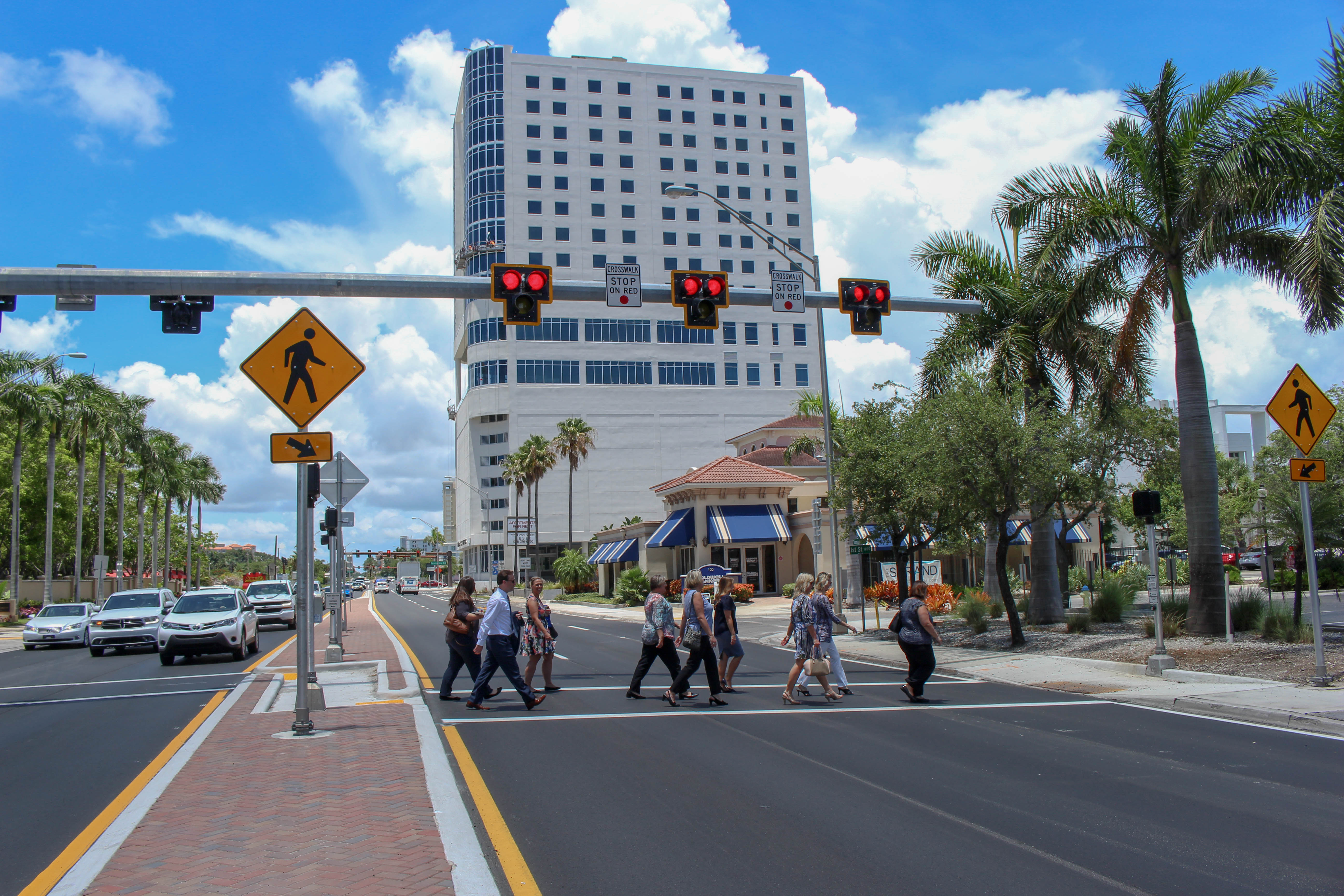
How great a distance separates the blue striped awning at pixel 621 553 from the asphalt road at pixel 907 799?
43017mm

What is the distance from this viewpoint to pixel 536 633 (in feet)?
42.3

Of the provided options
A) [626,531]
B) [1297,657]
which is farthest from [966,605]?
[626,531]

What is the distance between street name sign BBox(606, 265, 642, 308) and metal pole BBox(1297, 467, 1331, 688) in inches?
362

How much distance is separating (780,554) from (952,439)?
99.2 ft

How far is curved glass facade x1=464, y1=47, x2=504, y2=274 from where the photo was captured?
90312 mm

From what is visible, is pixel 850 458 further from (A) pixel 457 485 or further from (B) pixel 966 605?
(A) pixel 457 485

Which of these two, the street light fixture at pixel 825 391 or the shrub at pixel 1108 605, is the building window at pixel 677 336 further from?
the shrub at pixel 1108 605

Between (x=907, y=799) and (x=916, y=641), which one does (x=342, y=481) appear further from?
(x=907, y=799)

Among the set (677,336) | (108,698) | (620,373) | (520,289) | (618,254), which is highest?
(618,254)

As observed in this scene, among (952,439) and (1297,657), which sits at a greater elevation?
(952,439)

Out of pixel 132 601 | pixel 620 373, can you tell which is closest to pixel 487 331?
pixel 620 373

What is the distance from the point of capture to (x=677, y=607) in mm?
43188

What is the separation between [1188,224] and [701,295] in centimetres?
899

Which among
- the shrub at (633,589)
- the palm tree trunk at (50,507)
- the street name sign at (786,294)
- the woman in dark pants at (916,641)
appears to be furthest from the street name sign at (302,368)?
the palm tree trunk at (50,507)
